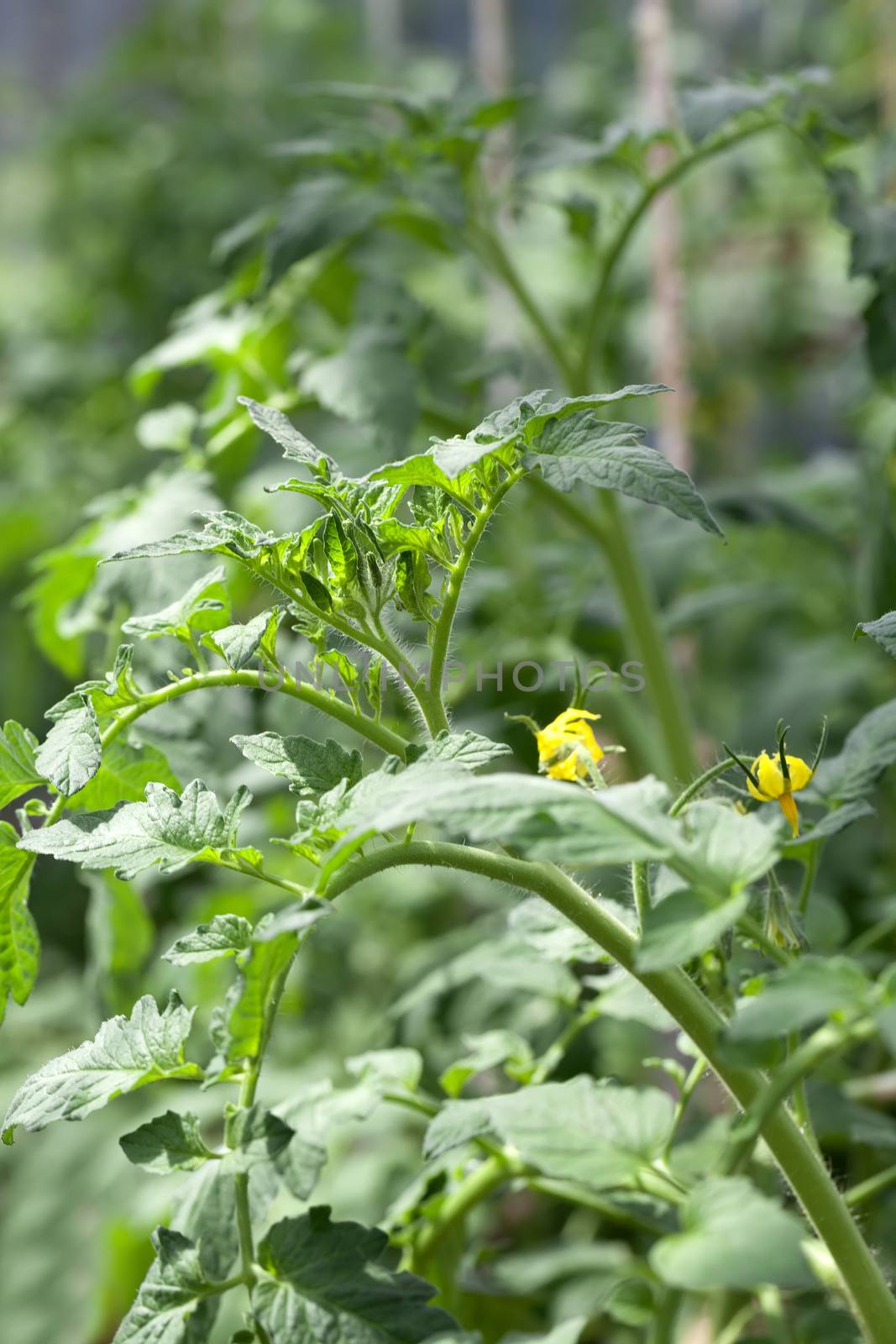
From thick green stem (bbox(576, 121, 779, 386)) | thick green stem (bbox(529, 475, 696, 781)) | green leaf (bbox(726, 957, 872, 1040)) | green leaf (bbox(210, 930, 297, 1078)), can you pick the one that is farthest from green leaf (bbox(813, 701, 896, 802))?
thick green stem (bbox(576, 121, 779, 386))

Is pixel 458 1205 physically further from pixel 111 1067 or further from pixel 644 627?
pixel 644 627

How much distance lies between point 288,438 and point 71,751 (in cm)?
13

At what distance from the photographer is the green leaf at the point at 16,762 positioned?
18.2 inches

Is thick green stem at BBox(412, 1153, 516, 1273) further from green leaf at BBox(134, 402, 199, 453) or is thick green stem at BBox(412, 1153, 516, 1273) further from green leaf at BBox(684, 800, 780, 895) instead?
green leaf at BBox(134, 402, 199, 453)

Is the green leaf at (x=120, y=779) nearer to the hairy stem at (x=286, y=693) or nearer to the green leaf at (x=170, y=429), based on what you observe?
the hairy stem at (x=286, y=693)

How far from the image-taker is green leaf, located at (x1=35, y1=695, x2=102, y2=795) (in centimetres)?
42

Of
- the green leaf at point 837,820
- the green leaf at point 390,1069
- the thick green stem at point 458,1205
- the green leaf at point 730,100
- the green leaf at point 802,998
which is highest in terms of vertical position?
the green leaf at point 730,100

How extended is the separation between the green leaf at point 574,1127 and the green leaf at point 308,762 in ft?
0.39

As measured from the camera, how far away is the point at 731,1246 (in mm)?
333

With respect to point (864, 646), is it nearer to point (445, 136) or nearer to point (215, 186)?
point (445, 136)

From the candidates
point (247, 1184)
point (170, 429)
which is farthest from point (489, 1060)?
point (170, 429)

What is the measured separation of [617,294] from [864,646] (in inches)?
15.9

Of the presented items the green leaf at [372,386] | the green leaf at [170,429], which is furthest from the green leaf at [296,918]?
the green leaf at [170,429]

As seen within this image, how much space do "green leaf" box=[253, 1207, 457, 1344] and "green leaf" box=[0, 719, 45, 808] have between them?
18 cm
